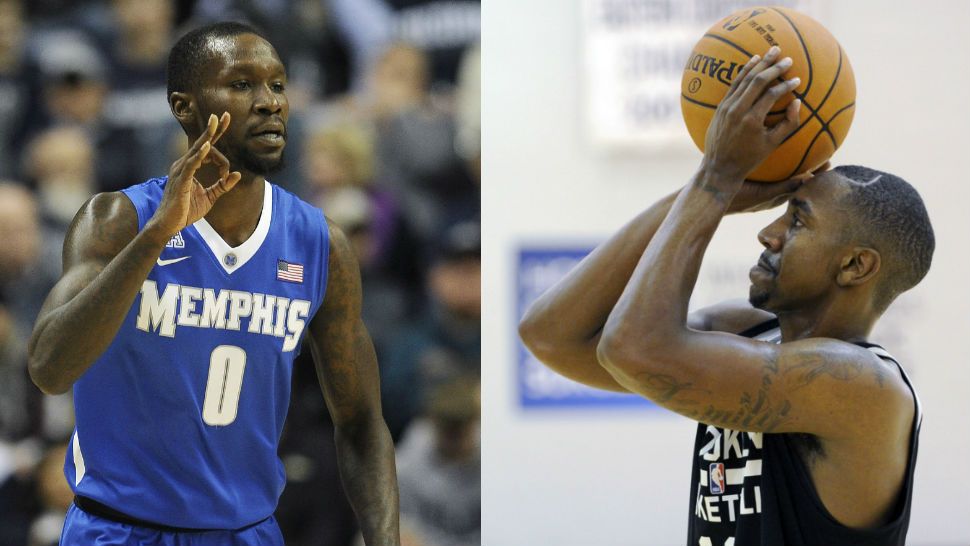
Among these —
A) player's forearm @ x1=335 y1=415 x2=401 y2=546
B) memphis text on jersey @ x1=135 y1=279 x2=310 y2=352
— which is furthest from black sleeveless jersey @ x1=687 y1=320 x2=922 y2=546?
memphis text on jersey @ x1=135 y1=279 x2=310 y2=352

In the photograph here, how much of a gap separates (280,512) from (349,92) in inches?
77.5

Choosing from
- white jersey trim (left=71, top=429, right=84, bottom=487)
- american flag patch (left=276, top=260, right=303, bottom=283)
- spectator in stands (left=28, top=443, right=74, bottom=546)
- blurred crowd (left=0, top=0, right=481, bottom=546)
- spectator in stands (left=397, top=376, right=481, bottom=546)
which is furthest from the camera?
spectator in stands (left=397, top=376, right=481, bottom=546)

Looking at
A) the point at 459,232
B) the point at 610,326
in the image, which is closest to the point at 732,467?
the point at 610,326

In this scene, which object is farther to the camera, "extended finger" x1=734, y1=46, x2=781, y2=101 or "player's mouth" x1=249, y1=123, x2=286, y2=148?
"player's mouth" x1=249, y1=123, x2=286, y2=148

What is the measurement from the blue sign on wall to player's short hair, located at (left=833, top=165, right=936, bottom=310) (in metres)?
3.03

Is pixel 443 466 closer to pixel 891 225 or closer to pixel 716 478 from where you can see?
pixel 716 478

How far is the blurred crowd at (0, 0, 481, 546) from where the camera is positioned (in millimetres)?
5137

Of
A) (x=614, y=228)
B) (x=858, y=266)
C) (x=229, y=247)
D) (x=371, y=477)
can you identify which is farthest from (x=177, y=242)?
(x=614, y=228)

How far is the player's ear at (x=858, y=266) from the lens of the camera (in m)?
2.43

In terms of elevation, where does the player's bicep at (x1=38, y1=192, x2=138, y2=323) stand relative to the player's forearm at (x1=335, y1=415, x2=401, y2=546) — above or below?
above

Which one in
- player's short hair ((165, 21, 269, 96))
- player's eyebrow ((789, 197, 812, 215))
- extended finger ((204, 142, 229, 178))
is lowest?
player's eyebrow ((789, 197, 812, 215))

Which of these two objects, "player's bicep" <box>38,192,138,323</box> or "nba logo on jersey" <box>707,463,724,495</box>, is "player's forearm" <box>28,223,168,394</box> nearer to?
"player's bicep" <box>38,192,138,323</box>

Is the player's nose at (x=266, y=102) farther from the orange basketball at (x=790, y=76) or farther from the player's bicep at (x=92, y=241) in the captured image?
the orange basketball at (x=790, y=76)

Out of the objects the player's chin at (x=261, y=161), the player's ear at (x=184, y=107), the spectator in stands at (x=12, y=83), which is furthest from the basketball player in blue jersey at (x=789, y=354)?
the spectator in stands at (x=12, y=83)
